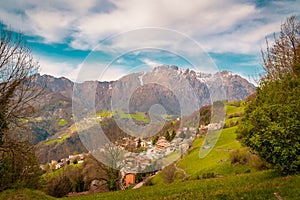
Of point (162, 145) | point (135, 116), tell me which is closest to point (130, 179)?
point (162, 145)

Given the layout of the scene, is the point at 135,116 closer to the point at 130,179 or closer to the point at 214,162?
the point at 130,179

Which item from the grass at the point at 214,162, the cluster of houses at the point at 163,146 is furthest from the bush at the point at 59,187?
the grass at the point at 214,162

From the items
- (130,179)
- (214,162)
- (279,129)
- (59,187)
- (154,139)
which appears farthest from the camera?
(214,162)

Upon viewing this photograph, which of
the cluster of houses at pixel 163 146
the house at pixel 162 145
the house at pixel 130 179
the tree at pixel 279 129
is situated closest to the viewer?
the tree at pixel 279 129

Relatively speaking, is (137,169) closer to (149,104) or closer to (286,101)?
(149,104)

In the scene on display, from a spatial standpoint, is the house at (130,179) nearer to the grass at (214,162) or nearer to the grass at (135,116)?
the grass at (214,162)

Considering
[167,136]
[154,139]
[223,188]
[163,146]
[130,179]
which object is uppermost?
[167,136]

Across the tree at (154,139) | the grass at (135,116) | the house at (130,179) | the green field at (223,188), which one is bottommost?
the house at (130,179)

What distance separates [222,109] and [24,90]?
19.1m

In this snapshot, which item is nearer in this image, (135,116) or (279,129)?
(279,129)

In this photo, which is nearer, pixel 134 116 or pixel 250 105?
pixel 250 105

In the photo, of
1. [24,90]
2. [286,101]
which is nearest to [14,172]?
[24,90]

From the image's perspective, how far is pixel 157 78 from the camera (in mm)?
22188

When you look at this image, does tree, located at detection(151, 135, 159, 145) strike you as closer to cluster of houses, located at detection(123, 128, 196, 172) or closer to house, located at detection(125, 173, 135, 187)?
cluster of houses, located at detection(123, 128, 196, 172)
